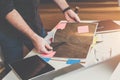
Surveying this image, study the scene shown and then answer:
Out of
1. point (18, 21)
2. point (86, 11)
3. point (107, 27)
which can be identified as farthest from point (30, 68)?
point (86, 11)

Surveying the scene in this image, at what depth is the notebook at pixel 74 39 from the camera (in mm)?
1271

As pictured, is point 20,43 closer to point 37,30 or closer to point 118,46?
point 37,30

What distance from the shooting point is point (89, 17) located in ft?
8.54

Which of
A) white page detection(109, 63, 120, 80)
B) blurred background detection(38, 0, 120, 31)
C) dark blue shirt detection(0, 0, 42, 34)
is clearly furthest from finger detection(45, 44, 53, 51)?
blurred background detection(38, 0, 120, 31)

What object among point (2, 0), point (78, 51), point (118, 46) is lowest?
point (118, 46)

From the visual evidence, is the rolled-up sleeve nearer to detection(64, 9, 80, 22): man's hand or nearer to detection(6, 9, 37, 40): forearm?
detection(6, 9, 37, 40): forearm

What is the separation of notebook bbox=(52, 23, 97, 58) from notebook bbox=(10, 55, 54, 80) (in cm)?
13

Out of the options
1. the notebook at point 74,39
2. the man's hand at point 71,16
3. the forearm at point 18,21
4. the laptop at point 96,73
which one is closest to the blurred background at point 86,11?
the man's hand at point 71,16

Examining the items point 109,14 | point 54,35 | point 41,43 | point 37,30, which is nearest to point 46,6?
point 109,14

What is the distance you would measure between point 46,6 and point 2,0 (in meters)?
1.46

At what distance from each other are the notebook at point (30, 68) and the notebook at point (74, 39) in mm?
127

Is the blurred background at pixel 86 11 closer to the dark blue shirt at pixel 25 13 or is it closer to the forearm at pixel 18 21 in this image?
the dark blue shirt at pixel 25 13

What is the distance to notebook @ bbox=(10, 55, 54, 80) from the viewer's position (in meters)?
1.08

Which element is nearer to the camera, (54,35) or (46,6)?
(54,35)
